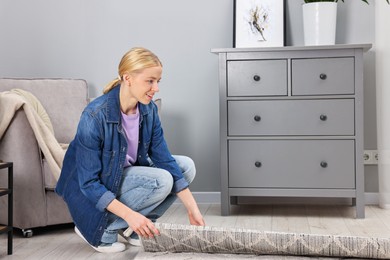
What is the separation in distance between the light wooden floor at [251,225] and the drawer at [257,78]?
0.63m

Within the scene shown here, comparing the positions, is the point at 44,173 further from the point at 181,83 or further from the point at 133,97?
the point at 181,83

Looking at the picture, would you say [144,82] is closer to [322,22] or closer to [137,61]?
[137,61]

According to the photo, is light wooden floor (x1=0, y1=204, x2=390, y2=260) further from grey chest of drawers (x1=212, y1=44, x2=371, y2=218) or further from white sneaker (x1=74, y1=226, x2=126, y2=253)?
grey chest of drawers (x1=212, y1=44, x2=371, y2=218)

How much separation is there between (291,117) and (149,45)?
101 cm

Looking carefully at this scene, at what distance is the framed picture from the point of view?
3.62 meters

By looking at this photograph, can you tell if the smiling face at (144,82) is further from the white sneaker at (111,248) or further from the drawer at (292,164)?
the drawer at (292,164)

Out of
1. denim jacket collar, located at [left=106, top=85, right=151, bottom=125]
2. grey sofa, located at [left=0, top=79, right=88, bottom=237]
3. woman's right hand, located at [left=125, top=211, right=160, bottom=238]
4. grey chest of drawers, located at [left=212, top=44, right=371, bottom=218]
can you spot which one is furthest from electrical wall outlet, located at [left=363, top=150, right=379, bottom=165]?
woman's right hand, located at [left=125, top=211, right=160, bottom=238]

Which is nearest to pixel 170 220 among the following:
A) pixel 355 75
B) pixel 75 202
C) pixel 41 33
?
pixel 75 202

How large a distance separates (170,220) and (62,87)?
0.90 meters

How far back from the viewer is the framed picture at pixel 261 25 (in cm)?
362

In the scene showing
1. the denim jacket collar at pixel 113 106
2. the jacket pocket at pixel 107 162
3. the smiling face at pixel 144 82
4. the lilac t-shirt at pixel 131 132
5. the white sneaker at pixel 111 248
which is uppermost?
the smiling face at pixel 144 82

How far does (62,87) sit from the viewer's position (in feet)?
11.2

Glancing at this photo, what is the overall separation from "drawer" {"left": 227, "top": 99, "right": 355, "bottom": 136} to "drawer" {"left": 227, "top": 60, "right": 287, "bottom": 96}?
0.05 meters

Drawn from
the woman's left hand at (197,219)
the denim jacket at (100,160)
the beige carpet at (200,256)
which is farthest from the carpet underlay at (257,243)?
the denim jacket at (100,160)
